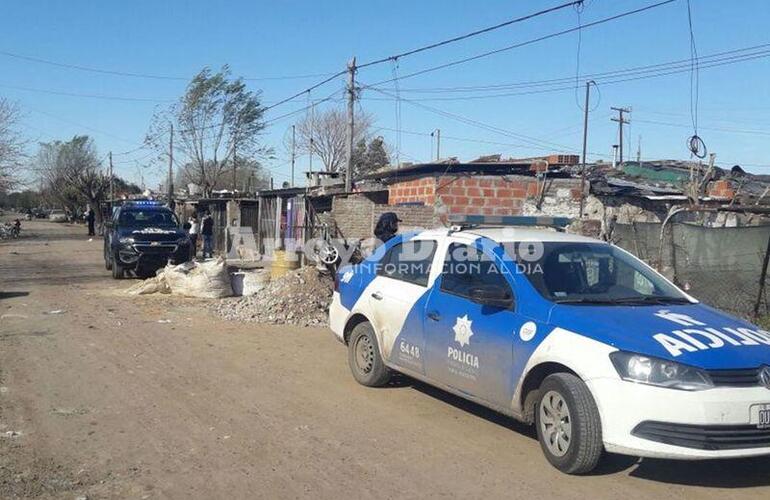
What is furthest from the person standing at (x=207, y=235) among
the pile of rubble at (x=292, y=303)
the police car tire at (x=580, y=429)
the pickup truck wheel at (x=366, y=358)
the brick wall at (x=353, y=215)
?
the police car tire at (x=580, y=429)

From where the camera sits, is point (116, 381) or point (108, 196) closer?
point (116, 381)

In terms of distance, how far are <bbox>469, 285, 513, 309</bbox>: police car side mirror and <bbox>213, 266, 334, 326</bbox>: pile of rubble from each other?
6247 mm

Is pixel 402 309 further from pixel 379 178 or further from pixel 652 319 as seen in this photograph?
pixel 379 178

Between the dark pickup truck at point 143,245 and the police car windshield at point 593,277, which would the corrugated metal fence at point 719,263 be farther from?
the dark pickup truck at point 143,245

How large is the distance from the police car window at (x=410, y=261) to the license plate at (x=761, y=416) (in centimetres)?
286

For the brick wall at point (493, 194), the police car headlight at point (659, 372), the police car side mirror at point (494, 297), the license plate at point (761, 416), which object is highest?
the brick wall at point (493, 194)

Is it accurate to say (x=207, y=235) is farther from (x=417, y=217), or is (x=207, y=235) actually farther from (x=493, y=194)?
(x=493, y=194)

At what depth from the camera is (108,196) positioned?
6550cm

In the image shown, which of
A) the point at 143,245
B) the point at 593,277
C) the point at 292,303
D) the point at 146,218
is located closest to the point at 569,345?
the point at 593,277

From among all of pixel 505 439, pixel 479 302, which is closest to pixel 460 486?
pixel 505 439

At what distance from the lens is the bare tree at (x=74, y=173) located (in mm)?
59812

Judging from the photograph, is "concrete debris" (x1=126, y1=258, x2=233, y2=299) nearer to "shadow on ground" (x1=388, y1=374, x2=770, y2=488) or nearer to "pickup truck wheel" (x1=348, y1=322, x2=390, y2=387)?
"pickup truck wheel" (x1=348, y1=322, x2=390, y2=387)

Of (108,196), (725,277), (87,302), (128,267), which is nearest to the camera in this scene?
(725,277)

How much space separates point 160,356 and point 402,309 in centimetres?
363
